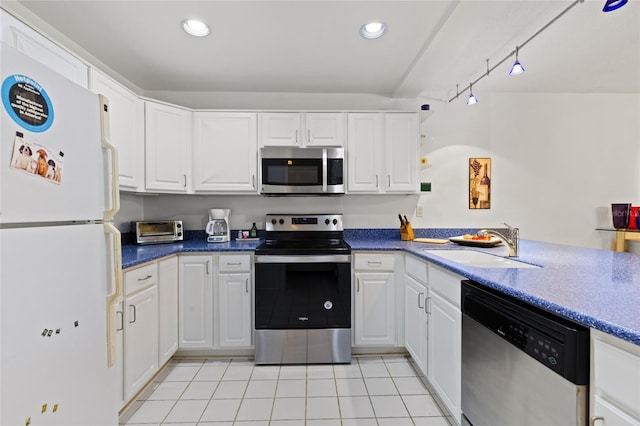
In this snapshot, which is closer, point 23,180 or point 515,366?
point 23,180

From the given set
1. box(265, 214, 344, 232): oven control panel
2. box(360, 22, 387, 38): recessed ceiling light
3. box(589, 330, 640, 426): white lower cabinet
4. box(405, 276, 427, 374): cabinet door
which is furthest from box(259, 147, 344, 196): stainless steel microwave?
box(589, 330, 640, 426): white lower cabinet

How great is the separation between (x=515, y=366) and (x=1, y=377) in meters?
1.69

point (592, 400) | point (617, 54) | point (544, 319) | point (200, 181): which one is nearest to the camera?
point (592, 400)

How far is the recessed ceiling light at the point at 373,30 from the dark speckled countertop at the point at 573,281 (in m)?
1.53

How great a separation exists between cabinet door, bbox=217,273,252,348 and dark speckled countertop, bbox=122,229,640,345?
48 cm

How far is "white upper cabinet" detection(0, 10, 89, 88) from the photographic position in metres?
1.26

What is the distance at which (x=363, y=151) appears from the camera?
2.68m

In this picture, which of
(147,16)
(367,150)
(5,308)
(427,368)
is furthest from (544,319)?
(147,16)

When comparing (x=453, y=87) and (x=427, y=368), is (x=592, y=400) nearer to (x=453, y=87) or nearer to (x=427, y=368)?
(x=427, y=368)

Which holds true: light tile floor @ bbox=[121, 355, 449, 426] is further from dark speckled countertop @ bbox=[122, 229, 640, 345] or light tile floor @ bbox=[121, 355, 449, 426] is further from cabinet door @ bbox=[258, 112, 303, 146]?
cabinet door @ bbox=[258, 112, 303, 146]

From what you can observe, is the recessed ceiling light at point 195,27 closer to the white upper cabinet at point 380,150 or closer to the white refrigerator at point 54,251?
the white refrigerator at point 54,251

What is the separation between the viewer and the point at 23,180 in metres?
0.89

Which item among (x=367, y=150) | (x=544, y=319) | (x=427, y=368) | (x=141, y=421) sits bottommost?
(x=141, y=421)

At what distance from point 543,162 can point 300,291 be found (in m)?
2.80
